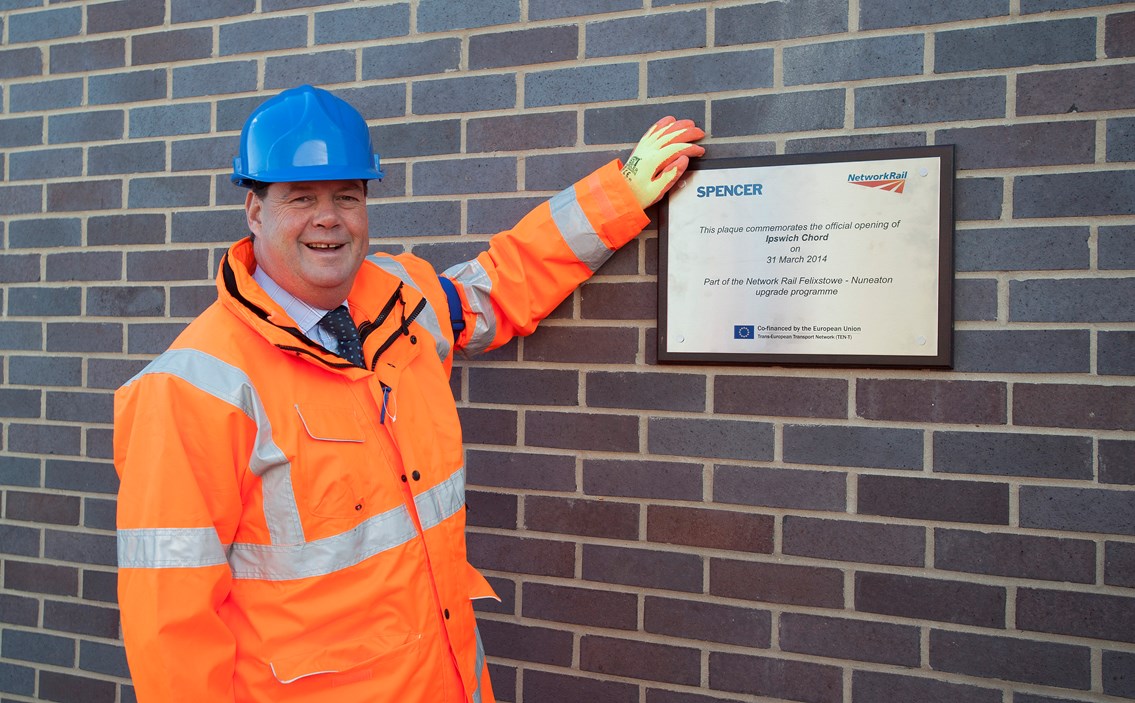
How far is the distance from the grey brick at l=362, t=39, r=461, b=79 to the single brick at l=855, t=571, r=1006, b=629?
6.86 feet

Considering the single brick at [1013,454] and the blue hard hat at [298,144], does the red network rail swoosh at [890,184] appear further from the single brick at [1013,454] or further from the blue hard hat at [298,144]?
the blue hard hat at [298,144]

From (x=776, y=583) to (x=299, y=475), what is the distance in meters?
1.41

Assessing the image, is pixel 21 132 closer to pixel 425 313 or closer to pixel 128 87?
pixel 128 87

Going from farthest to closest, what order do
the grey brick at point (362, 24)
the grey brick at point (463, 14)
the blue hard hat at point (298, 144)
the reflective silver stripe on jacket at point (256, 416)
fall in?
the grey brick at point (362, 24)
the grey brick at point (463, 14)
the blue hard hat at point (298, 144)
the reflective silver stripe on jacket at point (256, 416)

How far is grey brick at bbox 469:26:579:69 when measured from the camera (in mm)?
2670

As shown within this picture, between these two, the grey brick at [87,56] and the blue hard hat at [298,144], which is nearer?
the blue hard hat at [298,144]

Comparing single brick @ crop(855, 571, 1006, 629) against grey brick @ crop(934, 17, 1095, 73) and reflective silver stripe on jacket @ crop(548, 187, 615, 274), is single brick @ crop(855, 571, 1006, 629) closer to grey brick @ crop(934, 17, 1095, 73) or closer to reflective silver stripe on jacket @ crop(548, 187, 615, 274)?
reflective silver stripe on jacket @ crop(548, 187, 615, 274)

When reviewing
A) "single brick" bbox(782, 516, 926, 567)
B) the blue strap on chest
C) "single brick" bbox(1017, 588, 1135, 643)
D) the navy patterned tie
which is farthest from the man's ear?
"single brick" bbox(1017, 588, 1135, 643)

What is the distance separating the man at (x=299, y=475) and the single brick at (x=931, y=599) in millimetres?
1107

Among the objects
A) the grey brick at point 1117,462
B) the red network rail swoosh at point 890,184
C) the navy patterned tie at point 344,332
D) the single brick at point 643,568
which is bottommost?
the single brick at point 643,568

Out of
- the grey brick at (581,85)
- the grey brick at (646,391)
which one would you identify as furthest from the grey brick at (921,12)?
the grey brick at (646,391)

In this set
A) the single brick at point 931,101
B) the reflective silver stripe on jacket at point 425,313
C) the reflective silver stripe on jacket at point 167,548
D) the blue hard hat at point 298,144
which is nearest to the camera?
the reflective silver stripe on jacket at point 167,548

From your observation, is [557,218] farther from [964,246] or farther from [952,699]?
[952,699]

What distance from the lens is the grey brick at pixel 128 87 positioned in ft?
10.4
